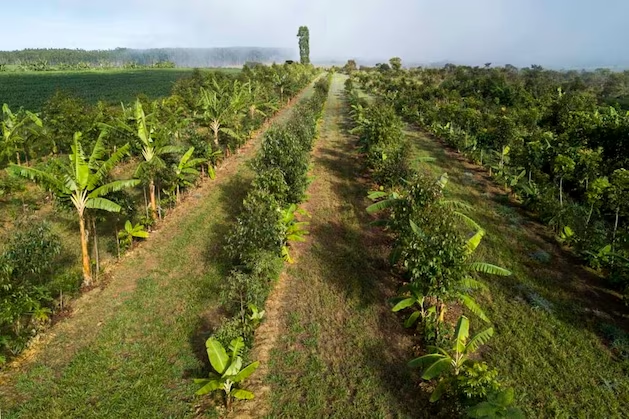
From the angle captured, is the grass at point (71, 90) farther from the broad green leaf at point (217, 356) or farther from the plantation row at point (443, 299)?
the broad green leaf at point (217, 356)

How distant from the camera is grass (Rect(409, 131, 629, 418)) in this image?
34.5 feet

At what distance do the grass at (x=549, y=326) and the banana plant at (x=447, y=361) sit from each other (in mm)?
1507

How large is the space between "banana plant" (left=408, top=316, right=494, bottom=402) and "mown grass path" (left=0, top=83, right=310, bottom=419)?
600cm

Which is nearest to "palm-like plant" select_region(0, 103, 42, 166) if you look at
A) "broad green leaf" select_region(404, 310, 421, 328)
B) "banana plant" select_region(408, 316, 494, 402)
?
"broad green leaf" select_region(404, 310, 421, 328)

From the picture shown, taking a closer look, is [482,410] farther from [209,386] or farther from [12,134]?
[12,134]

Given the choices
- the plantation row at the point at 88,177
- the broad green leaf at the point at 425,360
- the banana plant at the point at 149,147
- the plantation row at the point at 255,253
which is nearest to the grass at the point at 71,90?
the plantation row at the point at 88,177

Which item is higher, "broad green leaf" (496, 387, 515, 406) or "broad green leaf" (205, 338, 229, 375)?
"broad green leaf" (496, 387, 515, 406)

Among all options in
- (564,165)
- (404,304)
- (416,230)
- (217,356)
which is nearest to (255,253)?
(217,356)

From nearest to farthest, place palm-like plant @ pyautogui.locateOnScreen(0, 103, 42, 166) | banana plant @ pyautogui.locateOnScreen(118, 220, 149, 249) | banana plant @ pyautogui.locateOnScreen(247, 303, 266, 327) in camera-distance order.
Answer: banana plant @ pyautogui.locateOnScreen(247, 303, 266, 327)
banana plant @ pyautogui.locateOnScreen(118, 220, 149, 249)
palm-like plant @ pyautogui.locateOnScreen(0, 103, 42, 166)

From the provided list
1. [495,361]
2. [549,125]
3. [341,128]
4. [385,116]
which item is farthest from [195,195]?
[549,125]

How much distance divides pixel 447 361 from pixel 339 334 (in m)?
3.88

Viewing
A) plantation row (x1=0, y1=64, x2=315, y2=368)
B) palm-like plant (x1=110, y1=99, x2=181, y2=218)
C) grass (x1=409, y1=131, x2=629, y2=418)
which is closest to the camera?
grass (x1=409, y1=131, x2=629, y2=418)

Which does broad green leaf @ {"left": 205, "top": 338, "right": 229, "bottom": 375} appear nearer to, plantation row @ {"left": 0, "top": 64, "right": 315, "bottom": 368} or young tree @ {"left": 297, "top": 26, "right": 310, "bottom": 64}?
plantation row @ {"left": 0, "top": 64, "right": 315, "bottom": 368}

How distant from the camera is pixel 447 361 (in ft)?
33.7
